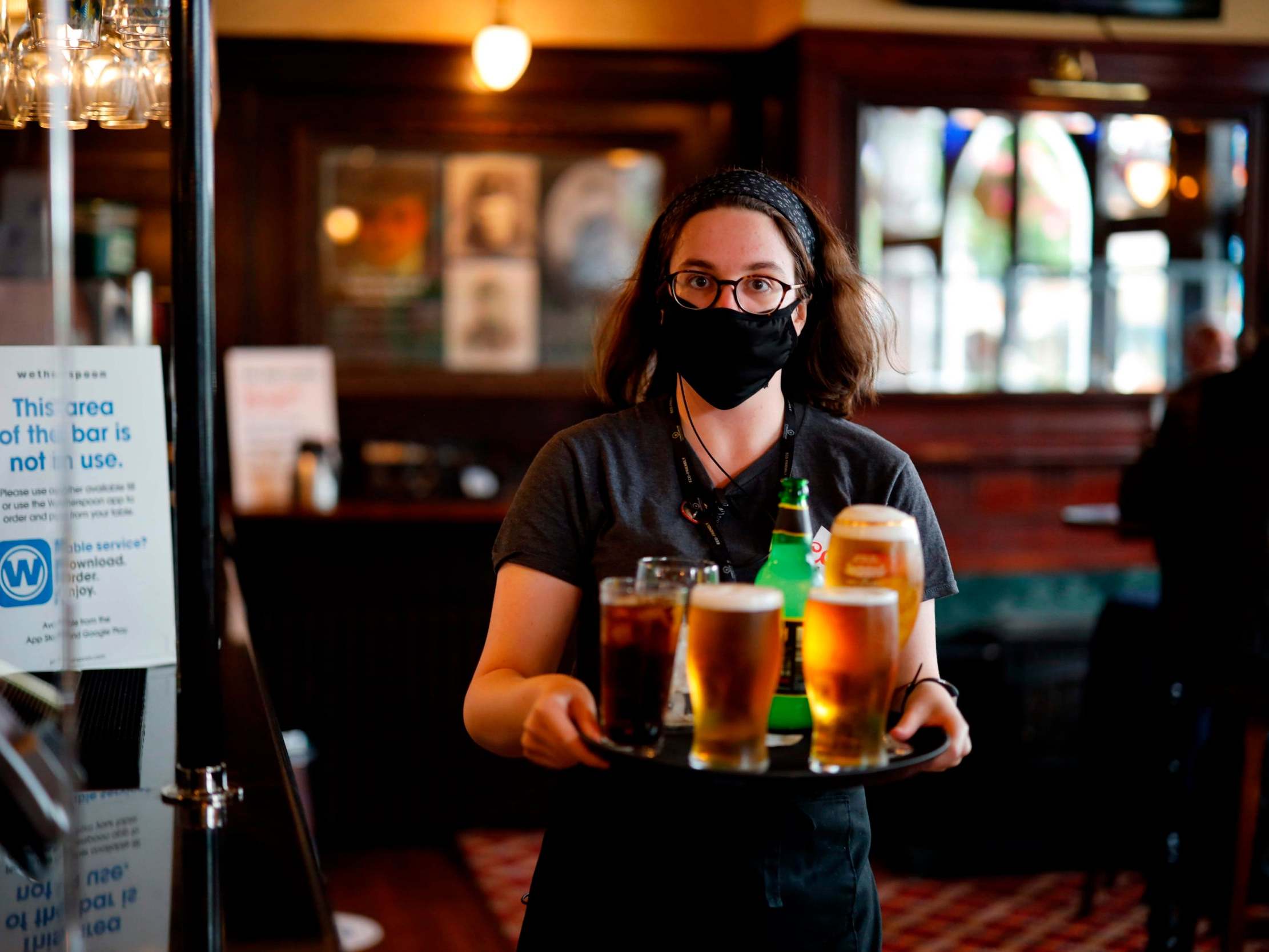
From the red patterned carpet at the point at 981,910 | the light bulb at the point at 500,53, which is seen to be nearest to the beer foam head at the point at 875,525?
the red patterned carpet at the point at 981,910

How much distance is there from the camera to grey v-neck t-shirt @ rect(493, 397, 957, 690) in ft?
5.05

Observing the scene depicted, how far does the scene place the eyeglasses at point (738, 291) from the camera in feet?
5.10

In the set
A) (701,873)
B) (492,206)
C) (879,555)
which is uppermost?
(492,206)

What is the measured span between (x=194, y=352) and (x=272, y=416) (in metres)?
3.65

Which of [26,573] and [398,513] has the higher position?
[26,573]

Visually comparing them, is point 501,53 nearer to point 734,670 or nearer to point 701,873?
point 701,873

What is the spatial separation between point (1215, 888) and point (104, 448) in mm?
3109

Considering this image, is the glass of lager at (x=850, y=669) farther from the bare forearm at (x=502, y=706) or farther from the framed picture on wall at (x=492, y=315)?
the framed picture on wall at (x=492, y=315)

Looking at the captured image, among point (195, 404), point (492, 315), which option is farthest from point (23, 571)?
point (492, 315)

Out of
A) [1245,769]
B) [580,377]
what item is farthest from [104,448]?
[580,377]

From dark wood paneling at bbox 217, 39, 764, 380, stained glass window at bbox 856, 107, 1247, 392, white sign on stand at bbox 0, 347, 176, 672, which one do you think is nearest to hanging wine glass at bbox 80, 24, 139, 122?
white sign on stand at bbox 0, 347, 176, 672

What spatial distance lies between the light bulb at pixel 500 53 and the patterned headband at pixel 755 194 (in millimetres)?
3200

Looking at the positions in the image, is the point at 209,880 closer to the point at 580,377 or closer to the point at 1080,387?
the point at 580,377

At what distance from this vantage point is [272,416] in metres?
4.91
